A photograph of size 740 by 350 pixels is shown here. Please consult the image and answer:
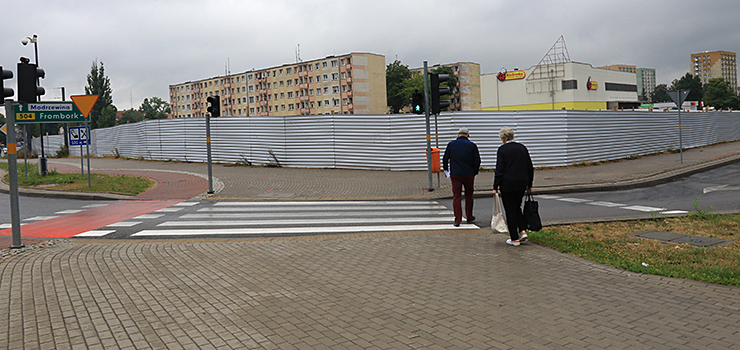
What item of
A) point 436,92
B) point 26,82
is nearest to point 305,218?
point 26,82

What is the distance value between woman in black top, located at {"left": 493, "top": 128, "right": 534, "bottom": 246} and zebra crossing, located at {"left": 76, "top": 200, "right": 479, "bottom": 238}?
6.30 feet

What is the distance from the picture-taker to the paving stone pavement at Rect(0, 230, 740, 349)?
14.0 feet

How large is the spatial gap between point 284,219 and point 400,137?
37.6 ft

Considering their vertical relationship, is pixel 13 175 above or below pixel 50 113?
below

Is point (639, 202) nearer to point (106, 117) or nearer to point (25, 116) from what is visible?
point (25, 116)

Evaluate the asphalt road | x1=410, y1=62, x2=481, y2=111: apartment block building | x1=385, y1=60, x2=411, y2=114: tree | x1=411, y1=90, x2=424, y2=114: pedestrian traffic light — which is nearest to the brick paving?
the asphalt road

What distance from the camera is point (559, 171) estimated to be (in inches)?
803

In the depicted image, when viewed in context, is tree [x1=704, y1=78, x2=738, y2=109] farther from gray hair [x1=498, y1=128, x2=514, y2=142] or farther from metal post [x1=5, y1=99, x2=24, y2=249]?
metal post [x1=5, y1=99, x2=24, y2=249]

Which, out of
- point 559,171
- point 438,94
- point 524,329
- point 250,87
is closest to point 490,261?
point 524,329

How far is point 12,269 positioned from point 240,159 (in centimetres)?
1981

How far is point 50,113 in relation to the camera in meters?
19.2

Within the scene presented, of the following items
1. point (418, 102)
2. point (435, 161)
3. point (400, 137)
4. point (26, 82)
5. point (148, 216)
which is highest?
point (418, 102)

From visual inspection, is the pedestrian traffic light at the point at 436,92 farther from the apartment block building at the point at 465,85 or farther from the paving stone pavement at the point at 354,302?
the apartment block building at the point at 465,85

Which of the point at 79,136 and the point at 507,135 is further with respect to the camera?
the point at 79,136
